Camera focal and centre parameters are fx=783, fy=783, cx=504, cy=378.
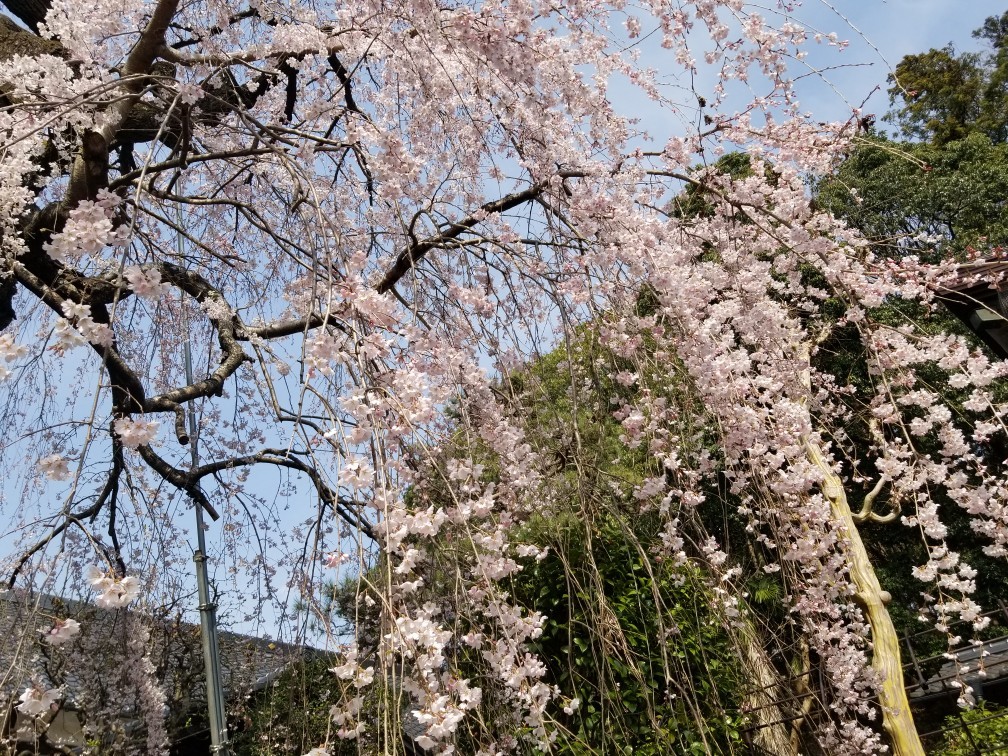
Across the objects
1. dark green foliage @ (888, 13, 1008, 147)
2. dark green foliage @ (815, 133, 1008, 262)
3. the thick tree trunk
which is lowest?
the thick tree trunk

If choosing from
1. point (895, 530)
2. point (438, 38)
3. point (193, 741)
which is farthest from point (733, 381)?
point (895, 530)

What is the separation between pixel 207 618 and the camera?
3508 millimetres

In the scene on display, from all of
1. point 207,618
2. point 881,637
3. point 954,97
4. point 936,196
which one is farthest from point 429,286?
point 954,97

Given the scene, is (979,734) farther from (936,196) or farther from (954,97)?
(954,97)

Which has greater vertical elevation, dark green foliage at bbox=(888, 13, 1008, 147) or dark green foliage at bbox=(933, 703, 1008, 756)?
dark green foliage at bbox=(888, 13, 1008, 147)

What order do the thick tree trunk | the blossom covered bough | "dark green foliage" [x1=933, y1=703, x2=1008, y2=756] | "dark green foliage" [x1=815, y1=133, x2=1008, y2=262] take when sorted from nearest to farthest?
1. the blossom covered bough
2. the thick tree trunk
3. "dark green foliage" [x1=933, y1=703, x2=1008, y2=756]
4. "dark green foliage" [x1=815, y1=133, x2=1008, y2=262]

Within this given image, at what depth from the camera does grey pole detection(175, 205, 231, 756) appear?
333 centimetres

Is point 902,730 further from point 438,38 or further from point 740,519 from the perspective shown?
point 438,38

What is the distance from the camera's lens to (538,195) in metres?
2.51

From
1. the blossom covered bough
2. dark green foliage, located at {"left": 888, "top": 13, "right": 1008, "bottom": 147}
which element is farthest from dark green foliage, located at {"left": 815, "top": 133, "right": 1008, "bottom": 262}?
the blossom covered bough

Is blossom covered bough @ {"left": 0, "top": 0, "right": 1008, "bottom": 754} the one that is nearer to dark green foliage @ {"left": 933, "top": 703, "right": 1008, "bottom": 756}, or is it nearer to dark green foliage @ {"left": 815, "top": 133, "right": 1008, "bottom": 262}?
dark green foliage @ {"left": 933, "top": 703, "right": 1008, "bottom": 756}

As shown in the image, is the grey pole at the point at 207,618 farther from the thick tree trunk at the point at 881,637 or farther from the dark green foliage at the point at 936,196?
the dark green foliage at the point at 936,196

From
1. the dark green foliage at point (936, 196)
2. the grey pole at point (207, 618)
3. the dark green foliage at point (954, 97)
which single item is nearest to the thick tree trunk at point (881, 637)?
the grey pole at point (207, 618)

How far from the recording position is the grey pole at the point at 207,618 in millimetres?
3332
